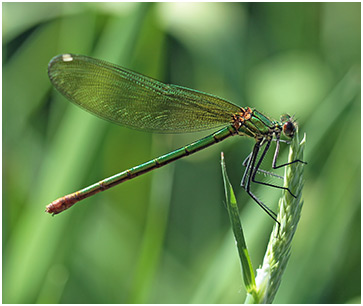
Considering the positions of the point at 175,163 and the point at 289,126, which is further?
the point at 175,163

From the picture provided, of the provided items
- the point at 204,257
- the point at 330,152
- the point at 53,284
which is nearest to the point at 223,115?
the point at 330,152

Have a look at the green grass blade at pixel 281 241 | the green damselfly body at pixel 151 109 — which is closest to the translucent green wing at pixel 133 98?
the green damselfly body at pixel 151 109

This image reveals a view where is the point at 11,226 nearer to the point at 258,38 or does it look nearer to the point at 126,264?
the point at 126,264

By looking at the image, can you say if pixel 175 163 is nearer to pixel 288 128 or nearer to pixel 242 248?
pixel 288 128

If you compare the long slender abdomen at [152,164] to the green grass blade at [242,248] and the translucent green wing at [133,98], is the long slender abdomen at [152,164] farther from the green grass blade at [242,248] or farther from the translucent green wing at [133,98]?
the green grass blade at [242,248]

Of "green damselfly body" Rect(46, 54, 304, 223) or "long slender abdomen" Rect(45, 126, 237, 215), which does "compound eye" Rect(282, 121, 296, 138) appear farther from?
"long slender abdomen" Rect(45, 126, 237, 215)

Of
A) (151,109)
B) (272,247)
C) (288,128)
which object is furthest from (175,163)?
(272,247)
